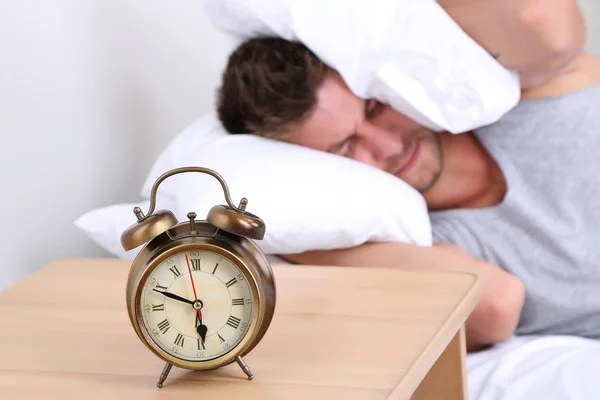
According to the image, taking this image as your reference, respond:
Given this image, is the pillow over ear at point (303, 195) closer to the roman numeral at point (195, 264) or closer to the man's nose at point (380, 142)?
the man's nose at point (380, 142)

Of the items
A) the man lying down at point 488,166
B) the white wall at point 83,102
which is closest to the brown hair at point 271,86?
the man lying down at point 488,166

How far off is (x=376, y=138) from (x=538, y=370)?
0.53 meters

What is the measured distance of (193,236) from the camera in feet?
2.28

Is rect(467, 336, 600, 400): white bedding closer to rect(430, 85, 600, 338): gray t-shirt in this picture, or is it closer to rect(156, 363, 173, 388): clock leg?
rect(430, 85, 600, 338): gray t-shirt

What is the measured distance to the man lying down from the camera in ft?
4.24

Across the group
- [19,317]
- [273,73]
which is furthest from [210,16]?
[19,317]

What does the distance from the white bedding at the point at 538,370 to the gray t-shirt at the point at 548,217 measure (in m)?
0.08

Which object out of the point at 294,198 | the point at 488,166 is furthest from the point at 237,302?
the point at 488,166

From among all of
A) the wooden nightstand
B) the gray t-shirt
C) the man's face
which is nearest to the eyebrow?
the man's face

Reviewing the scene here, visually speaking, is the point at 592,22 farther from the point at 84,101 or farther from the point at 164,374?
the point at 164,374

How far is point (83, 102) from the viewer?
4.62 feet

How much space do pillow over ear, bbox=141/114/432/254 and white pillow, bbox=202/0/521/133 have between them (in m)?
0.15

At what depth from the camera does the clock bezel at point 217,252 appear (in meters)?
0.68

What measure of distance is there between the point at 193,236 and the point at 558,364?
24.4 inches
